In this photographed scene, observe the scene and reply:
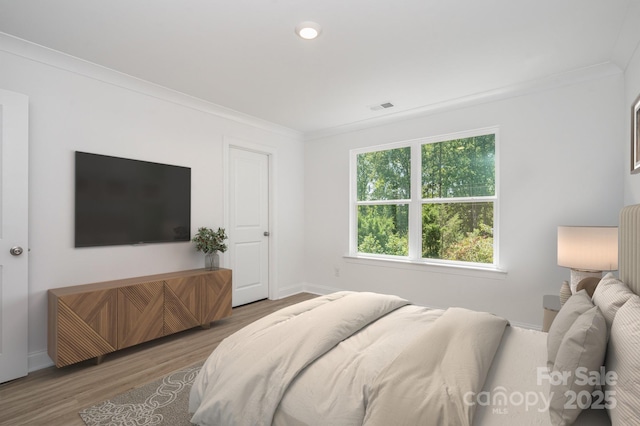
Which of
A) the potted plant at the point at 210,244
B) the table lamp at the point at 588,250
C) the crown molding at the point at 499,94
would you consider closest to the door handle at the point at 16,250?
the potted plant at the point at 210,244

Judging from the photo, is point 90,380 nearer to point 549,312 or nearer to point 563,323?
point 563,323

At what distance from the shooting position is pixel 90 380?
95.7 inches

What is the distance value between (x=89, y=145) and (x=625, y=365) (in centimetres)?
374

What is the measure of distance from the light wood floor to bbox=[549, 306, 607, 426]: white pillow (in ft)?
8.01

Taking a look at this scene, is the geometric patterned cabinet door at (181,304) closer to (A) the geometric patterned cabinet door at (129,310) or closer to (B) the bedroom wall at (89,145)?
(A) the geometric patterned cabinet door at (129,310)

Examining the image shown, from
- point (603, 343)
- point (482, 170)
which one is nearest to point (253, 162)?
point (482, 170)

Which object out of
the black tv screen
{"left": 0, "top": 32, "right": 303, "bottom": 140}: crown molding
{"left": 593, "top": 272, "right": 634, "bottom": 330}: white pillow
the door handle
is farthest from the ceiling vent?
the door handle

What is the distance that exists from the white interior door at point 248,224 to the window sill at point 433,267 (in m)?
1.25

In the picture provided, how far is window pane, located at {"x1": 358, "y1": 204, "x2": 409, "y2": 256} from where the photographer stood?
431cm

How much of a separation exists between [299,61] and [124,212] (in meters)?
2.17

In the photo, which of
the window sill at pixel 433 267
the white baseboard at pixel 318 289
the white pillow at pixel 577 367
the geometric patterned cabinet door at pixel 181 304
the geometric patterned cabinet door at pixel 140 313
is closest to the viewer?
the white pillow at pixel 577 367

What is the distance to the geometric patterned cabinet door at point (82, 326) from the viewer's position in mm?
2451

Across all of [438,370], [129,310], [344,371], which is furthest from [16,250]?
[438,370]

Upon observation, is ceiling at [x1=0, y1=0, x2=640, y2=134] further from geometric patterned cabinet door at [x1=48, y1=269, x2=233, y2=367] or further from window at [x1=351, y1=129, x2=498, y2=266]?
geometric patterned cabinet door at [x1=48, y1=269, x2=233, y2=367]
